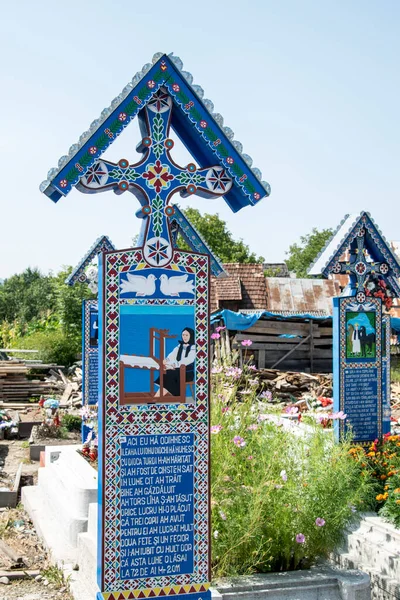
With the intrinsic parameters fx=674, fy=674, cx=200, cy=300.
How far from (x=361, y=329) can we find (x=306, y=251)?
164 ft

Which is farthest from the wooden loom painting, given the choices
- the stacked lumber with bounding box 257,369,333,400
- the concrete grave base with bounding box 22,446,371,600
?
the stacked lumber with bounding box 257,369,333,400

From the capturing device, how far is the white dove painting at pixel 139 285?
4.40m

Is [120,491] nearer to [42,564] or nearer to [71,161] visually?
[71,161]

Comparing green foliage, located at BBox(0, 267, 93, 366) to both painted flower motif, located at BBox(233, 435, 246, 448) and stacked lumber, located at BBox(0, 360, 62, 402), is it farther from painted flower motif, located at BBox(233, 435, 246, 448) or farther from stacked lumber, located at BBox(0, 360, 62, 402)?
painted flower motif, located at BBox(233, 435, 246, 448)

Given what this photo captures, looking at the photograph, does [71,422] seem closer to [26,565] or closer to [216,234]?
[26,565]

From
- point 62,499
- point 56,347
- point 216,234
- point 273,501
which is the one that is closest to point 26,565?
point 62,499

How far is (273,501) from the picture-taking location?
212 inches

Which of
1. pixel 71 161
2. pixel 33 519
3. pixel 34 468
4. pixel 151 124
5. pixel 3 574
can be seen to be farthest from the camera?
pixel 34 468

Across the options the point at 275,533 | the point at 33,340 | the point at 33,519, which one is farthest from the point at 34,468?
the point at 33,340

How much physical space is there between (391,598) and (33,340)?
22462 millimetres

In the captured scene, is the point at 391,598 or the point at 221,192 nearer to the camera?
the point at 221,192

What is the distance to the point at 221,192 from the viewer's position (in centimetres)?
468

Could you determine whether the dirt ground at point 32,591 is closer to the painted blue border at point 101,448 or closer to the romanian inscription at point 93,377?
the painted blue border at point 101,448

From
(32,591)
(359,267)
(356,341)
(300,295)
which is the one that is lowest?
(32,591)
